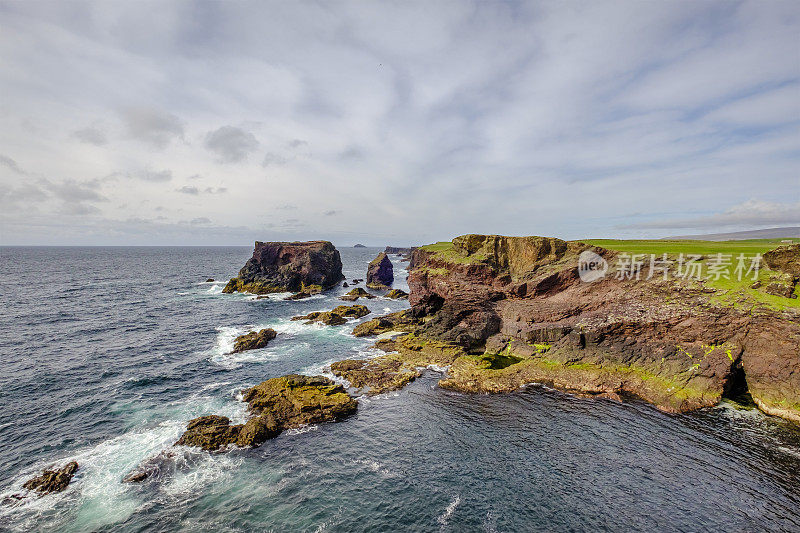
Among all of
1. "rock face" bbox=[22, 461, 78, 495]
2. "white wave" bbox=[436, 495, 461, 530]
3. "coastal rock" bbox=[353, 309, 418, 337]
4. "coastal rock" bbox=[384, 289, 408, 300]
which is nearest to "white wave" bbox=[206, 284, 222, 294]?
"coastal rock" bbox=[384, 289, 408, 300]

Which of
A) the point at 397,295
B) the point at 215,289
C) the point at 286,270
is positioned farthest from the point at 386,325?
the point at 215,289

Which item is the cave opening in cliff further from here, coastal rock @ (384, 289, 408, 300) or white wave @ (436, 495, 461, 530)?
coastal rock @ (384, 289, 408, 300)

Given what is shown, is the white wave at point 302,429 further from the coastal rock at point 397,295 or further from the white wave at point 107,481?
the coastal rock at point 397,295

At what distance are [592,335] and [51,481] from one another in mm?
47024

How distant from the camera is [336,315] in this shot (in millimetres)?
62438

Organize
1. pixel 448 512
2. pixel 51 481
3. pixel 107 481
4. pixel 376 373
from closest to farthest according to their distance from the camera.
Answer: pixel 448 512
pixel 51 481
pixel 107 481
pixel 376 373

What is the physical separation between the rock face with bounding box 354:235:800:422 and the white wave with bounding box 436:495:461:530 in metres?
14.8

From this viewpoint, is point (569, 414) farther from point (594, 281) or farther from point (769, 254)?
point (769, 254)

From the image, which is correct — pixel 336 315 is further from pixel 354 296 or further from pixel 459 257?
pixel 459 257

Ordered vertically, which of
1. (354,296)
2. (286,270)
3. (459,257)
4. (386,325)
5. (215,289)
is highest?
(459,257)

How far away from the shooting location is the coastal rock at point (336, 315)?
61156 millimetres

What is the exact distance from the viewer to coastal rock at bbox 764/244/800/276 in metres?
32.9

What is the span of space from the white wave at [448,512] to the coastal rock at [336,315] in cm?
4343

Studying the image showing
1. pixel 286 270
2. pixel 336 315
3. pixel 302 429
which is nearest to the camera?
pixel 302 429
